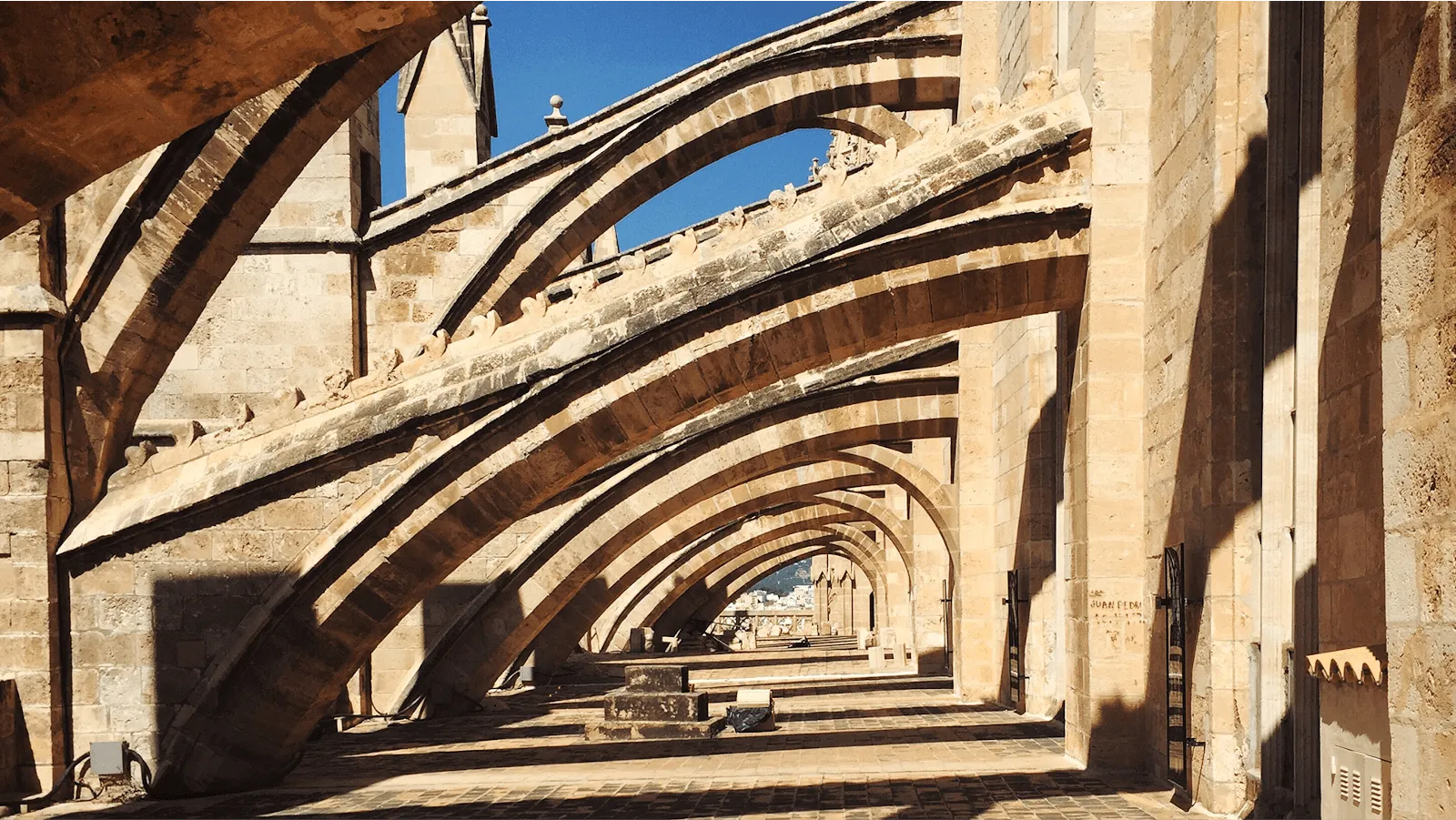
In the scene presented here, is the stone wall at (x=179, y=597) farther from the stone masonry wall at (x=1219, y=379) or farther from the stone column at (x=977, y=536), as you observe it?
the stone column at (x=977, y=536)

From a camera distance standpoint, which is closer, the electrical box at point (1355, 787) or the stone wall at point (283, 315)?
the electrical box at point (1355, 787)

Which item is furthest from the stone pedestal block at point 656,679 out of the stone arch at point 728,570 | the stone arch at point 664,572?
the stone arch at point 728,570

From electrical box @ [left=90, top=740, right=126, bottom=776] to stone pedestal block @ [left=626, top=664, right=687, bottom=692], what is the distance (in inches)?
182

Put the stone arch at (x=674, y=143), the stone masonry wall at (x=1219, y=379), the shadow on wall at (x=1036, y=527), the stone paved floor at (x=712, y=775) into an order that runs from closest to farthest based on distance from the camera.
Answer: the stone masonry wall at (x=1219, y=379)
the stone paved floor at (x=712, y=775)
the shadow on wall at (x=1036, y=527)
the stone arch at (x=674, y=143)

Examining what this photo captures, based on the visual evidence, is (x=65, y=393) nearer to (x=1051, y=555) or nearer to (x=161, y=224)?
(x=161, y=224)

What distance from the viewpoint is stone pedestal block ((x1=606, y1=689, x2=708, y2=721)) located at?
38.4 feet

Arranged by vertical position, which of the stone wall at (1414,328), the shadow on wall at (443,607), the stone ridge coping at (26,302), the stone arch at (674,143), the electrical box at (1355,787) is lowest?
the shadow on wall at (443,607)

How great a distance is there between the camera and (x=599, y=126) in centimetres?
1347

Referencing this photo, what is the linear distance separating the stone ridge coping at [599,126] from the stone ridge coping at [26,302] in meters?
4.61

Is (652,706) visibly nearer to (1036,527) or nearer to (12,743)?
(1036,527)

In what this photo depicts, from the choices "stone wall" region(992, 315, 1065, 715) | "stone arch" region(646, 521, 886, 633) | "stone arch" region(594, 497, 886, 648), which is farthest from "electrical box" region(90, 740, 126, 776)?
"stone arch" region(646, 521, 886, 633)

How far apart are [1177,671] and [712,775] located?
3136mm

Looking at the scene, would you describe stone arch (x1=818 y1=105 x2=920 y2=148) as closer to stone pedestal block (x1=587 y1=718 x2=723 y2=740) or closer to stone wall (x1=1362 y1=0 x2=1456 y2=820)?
stone pedestal block (x1=587 y1=718 x2=723 y2=740)

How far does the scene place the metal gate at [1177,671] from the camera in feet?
23.0
